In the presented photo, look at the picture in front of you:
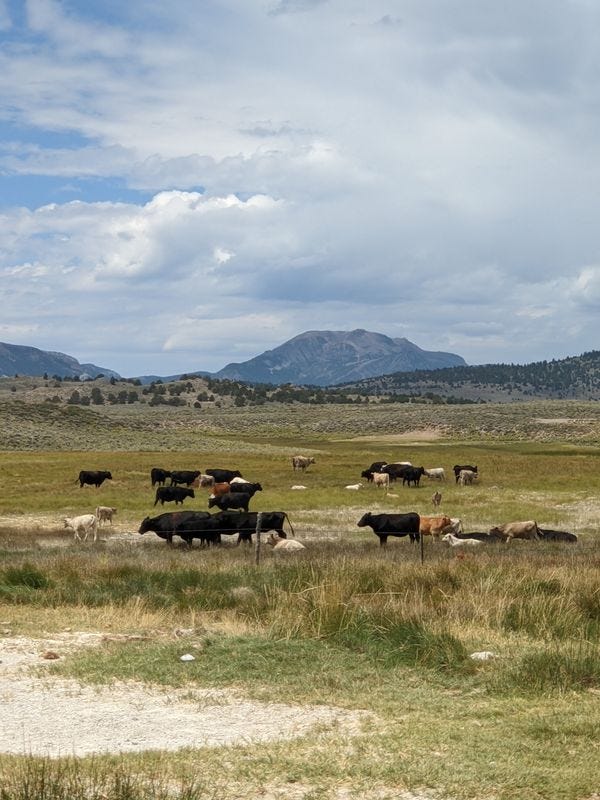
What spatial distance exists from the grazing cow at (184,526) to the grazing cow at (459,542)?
6344mm

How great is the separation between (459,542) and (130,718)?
52.6 ft

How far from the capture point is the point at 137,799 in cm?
538

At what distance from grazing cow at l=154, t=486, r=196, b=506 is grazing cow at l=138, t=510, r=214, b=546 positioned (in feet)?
35.4

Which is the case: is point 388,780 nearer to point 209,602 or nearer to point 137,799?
point 137,799

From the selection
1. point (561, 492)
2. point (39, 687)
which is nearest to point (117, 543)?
point (39, 687)

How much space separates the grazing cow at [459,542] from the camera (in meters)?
22.7

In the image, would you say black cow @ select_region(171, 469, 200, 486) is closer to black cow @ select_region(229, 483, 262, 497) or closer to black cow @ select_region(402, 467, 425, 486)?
black cow @ select_region(229, 483, 262, 497)

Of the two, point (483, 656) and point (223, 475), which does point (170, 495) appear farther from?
point (483, 656)

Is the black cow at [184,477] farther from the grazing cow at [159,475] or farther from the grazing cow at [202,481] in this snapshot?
the grazing cow at [159,475]

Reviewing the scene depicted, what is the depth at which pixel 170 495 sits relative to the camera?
35938 millimetres

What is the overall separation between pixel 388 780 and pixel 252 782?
40.7 inches

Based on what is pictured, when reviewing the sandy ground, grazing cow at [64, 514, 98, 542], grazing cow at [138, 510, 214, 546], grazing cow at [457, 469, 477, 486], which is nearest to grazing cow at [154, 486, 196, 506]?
grazing cow at [64, 514, 98, 542]

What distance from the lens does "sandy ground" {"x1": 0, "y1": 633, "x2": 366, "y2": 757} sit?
7.40 meters

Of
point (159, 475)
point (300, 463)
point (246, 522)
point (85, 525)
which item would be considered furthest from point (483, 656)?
point (300, 463)
